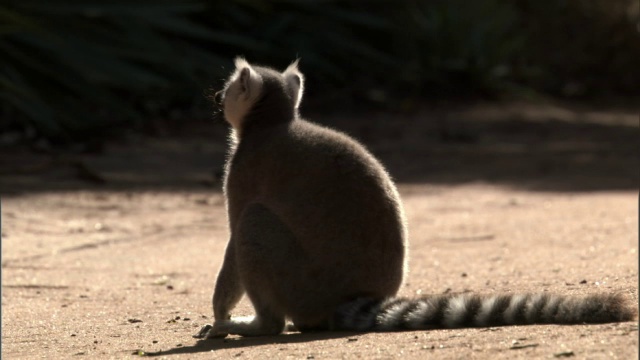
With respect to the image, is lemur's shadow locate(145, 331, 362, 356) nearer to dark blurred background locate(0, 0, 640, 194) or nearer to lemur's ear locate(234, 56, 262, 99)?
lemur's ear locate(234, 56, 262, 99)

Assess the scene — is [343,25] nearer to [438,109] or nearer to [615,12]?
[438,109]

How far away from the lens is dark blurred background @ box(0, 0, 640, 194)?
14211mm

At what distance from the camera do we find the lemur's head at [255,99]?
19.9 feet

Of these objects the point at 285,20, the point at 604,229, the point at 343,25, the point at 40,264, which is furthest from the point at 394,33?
the point at 40,264

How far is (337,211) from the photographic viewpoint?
5.48 meters

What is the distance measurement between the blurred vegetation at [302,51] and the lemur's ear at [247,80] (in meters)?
7.97

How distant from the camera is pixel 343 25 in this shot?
18219 mm

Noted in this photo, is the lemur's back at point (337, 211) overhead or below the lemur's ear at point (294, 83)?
below

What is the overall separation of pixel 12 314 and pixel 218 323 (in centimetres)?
166

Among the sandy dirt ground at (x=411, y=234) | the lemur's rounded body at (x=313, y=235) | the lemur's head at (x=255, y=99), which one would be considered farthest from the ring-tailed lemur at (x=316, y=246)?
the lemur's head at (x=255, y=99)

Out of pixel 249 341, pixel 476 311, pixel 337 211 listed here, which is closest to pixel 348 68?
pixel 337 211

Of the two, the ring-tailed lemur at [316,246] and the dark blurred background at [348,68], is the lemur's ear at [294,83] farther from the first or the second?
the dark blurred background at [348,68]

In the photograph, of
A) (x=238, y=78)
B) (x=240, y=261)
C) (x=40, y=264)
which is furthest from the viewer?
(x=40, y=264)

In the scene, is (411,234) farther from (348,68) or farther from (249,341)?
(348,68)
